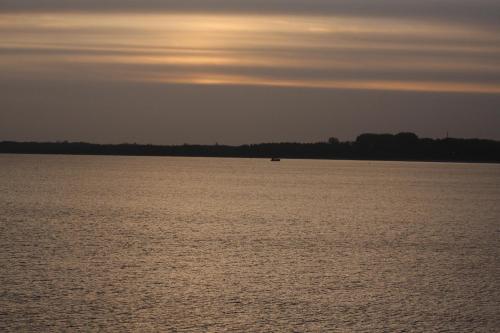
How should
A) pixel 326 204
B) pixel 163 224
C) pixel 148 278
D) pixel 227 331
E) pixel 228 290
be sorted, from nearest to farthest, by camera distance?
pixel 227 331 < pixel 228 290 < pixel 148 278 < pixel 163 224 < pixel 326 204

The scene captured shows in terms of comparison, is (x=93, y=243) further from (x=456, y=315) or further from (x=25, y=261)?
(x=456, y=315)

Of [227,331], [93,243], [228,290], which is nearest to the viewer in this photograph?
[227,331]

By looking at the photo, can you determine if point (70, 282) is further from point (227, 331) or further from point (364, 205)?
point (364, 205)

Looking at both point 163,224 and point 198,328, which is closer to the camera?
point 198,328

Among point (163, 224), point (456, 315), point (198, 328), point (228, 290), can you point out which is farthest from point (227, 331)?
point (163, 224)

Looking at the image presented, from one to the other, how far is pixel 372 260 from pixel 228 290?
1102 centimetres

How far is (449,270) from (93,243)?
1867 centimetres

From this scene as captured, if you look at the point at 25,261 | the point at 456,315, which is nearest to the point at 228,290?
the point at 456,315

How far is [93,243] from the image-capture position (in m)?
42.9

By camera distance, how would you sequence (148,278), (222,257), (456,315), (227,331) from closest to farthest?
(227,331)
(456,315)
(148,278)
(222,257)

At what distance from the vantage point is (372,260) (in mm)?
38312

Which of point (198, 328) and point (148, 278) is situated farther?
point (148, 278)

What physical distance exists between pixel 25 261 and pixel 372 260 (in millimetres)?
15960

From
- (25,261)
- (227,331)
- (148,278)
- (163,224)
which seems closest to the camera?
(227,331)
